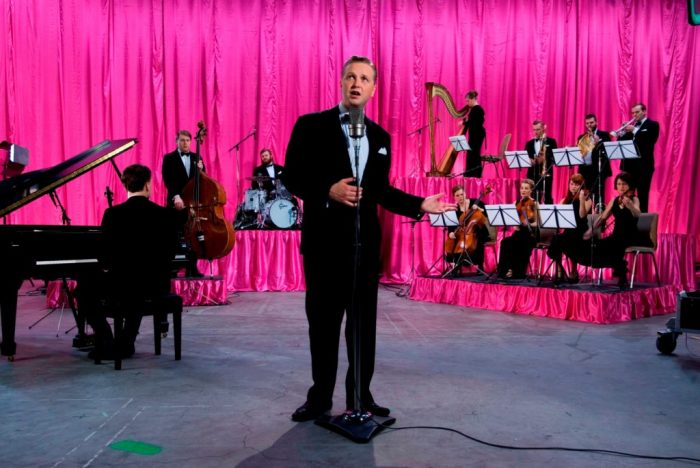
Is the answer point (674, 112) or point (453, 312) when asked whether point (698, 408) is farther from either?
point (674, 112)

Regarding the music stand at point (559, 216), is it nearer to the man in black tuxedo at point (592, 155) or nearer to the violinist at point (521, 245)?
the violinist at point (521, 245)

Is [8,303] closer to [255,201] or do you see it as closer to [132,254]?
[132,254]

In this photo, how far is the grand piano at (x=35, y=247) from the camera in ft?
12.6

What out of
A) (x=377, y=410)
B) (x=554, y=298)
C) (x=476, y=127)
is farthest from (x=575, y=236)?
(x=377, y=410)

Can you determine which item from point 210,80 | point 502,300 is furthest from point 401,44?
point 502,300

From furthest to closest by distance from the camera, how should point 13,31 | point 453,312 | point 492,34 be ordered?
1. point 492,34
2. point 13,31
3. point 453,312

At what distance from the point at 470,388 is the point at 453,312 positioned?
3094 mm

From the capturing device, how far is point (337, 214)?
2.66 metres

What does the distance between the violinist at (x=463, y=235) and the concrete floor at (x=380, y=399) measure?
2143 millimetres

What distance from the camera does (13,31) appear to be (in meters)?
8.95

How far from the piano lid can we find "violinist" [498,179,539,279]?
4466 mm

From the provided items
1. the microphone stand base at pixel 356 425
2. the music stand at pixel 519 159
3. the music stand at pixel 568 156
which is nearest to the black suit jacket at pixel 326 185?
the microphone stand base at pixel 356 425

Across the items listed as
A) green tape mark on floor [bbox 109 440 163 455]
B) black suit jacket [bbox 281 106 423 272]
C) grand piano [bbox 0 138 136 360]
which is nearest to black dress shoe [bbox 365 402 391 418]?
black suit jacket [bbox 281 106 423 272]

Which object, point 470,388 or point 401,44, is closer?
point 470,388
